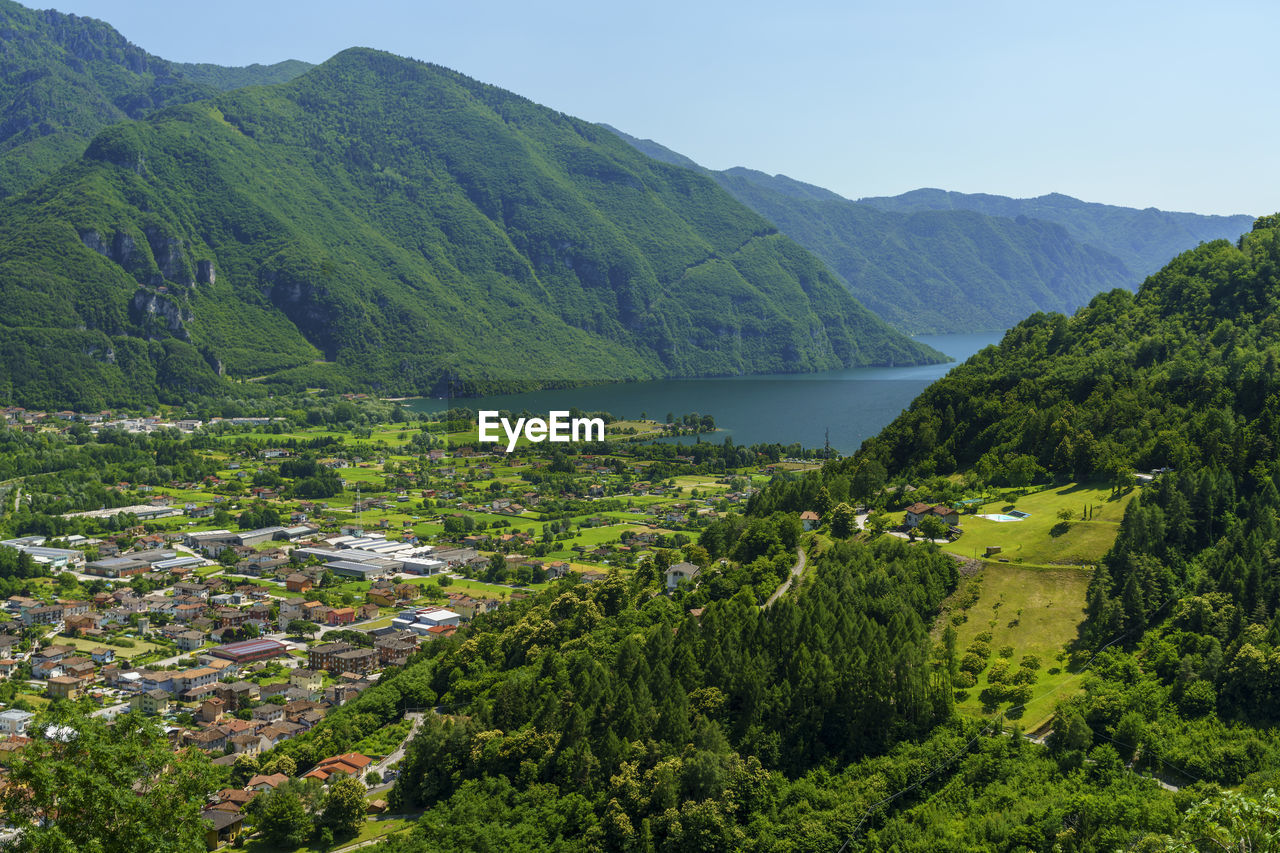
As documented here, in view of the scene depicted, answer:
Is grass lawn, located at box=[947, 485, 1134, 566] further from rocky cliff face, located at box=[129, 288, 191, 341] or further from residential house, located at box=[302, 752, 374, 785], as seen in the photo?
rocky cliff face, located at box=[129, 288, 191, 341]

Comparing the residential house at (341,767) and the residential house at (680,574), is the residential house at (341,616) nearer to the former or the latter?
the residential house at (680,574)

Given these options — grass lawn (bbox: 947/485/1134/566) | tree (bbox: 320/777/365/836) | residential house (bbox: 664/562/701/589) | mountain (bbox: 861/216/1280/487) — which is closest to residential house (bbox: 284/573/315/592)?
residential house (bbox: 664/562/701/589)

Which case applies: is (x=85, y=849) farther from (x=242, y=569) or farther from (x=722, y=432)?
(x=722, y=432)

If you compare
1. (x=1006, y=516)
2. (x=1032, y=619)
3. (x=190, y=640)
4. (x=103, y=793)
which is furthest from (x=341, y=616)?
(x=103, y=793)

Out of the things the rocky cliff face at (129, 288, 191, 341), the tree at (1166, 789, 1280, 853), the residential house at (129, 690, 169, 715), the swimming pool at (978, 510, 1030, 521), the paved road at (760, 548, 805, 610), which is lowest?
the residential house at (129, 690, 169, 715)

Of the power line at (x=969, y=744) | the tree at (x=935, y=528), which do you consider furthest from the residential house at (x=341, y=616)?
the power line at (x=969, y=744)

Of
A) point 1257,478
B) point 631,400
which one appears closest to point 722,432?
point 631,400
